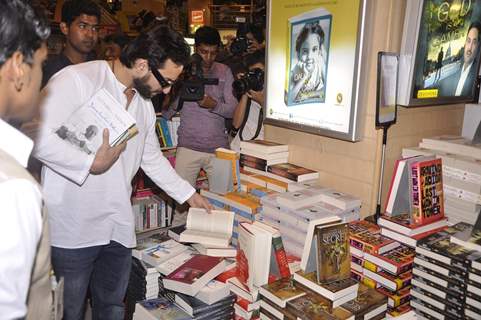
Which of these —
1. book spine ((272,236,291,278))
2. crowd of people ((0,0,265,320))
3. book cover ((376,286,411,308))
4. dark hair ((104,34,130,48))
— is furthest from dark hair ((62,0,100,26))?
book cover ((376,286,411,308))

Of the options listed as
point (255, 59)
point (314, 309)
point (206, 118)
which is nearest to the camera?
point (314, 309)

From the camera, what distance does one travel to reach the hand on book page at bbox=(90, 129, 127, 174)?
1617mm

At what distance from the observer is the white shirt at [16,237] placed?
0.76m

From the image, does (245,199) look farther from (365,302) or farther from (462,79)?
(462,79)

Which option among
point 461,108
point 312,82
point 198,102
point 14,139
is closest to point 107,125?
point 14,139

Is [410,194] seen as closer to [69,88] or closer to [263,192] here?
[263,192]

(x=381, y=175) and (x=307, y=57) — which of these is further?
(x=307, y=57)

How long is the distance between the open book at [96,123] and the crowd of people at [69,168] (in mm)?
13

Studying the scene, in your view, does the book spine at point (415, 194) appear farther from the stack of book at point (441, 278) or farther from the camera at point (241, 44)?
the camera at point (241, 44)

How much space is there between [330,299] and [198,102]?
6.17ft

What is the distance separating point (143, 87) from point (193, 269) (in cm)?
80

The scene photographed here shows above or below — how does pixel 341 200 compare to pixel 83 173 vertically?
below

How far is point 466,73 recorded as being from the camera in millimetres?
2178

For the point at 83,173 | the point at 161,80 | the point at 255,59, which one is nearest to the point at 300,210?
the point at 161,80
